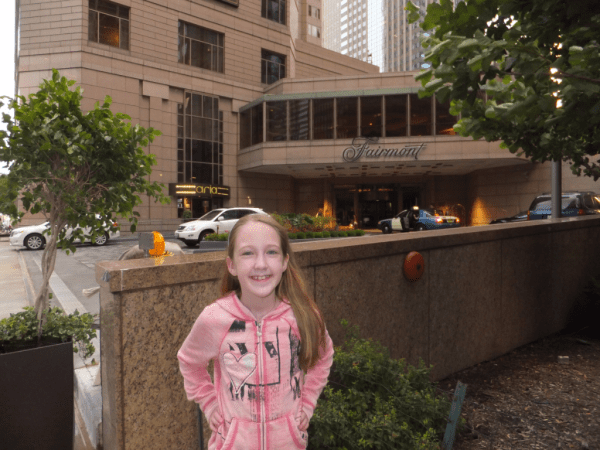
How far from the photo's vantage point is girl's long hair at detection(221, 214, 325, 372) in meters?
1.72

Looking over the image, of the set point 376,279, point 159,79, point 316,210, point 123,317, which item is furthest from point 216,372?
point 316,210

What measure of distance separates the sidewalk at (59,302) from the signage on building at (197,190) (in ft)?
46.5

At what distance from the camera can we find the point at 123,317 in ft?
7.12

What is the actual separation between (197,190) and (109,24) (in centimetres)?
1254

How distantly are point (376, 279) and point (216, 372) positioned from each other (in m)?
2.19

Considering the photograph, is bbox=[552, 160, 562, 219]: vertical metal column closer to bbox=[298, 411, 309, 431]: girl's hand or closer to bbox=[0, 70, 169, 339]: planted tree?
bbox=[0, 70, 169, 339]: planted tree

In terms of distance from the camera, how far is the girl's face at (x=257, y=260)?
1646 millimetres

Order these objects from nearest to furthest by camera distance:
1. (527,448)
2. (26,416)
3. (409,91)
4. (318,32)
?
(26,416), (527,448), (409,91), (318,32)

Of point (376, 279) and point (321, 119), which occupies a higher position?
point (321, 119)

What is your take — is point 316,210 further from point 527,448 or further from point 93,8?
point 527,448

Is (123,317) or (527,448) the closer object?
(123,317)

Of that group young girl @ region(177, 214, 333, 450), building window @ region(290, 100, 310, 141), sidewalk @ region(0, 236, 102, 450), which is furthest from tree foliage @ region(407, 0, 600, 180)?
building window @ region(290, 100, 310, 141)

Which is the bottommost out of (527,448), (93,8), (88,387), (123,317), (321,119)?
(527,448)

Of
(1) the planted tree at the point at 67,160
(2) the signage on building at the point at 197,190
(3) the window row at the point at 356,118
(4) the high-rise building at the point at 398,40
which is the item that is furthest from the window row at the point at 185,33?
(4) the high-rise building at the point at 398,40
